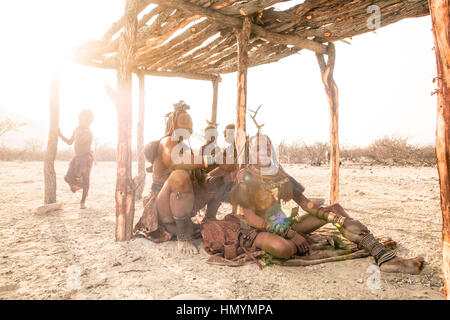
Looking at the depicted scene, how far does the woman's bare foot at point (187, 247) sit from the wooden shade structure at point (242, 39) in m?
0.83

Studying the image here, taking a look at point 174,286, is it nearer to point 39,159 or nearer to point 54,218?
point 54,218

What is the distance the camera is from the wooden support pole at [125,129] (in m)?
3.54

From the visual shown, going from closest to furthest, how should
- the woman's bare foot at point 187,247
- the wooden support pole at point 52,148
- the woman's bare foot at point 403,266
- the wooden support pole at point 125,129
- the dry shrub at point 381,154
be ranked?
the woman's bare foot at point 403,266, the woman's bare foot at point 187,247, the wooden support pole at point 125,129, the wooden support pole at point 52,148, the dry shrub at point 381,154

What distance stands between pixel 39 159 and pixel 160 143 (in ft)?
61.6

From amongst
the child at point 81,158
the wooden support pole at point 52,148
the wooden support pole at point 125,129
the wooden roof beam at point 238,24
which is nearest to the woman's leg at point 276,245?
the wooden support pole at point 125,129

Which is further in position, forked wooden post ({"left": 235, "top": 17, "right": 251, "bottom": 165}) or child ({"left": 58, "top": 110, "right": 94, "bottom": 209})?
child ({"left": 58, "top": 110, "right": 94, "bottom": 209})

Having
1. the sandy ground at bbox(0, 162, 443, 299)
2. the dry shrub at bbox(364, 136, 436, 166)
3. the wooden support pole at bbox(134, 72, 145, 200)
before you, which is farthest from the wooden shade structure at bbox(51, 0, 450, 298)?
the dry shrub at bbox(364, 136, 436, 166)

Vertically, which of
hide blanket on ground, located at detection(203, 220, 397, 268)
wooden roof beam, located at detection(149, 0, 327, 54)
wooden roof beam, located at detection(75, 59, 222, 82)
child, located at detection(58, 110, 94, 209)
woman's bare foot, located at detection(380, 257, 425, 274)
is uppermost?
wooden roof beam, located at detection(75, 59, 222, 82)

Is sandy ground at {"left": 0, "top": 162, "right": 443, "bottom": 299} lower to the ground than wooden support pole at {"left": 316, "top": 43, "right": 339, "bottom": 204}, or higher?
lower

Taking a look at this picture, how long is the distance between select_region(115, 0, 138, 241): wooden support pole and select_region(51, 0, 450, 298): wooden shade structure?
0.01 meters

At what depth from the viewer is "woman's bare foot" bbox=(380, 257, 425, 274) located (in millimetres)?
2471

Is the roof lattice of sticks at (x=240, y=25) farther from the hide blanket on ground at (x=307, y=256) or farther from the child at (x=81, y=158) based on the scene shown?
the hide blanket on ground at (x=307, y=256)

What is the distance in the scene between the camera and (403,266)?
2492 millimetres

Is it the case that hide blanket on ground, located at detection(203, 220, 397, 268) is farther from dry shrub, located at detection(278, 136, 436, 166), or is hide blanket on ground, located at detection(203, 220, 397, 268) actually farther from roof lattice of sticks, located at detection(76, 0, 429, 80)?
dry shrub, located at detection(278, 136, 436, 166)
